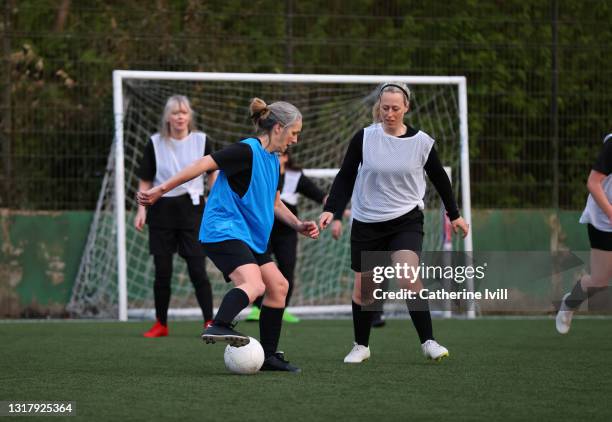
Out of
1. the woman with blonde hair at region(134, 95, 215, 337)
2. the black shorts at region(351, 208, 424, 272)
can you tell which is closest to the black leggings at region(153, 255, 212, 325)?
the woman with blonde hair at region(134, 95, 215, 337)

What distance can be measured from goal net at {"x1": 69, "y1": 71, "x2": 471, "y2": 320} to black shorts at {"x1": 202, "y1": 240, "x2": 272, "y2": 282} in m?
5.15

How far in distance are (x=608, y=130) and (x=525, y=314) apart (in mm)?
2268

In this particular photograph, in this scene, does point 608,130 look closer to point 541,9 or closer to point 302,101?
point 541,9

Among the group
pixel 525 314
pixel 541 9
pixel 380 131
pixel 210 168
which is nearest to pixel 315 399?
pixel 210 168

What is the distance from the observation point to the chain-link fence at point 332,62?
1210 cm

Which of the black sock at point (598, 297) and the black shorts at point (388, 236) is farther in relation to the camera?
the black sock at point (598, 297)

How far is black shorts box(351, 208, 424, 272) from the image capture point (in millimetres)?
7031

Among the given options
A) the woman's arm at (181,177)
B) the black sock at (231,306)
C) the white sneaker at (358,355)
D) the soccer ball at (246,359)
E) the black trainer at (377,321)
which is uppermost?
the woman's arm at (181,177)

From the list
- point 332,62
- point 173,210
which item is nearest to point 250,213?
point 173,210

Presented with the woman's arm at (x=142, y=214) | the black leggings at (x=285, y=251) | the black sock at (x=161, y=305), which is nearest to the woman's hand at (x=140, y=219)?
the woman's arm at (x=142, y=214)

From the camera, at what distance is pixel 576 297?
28.7 ft

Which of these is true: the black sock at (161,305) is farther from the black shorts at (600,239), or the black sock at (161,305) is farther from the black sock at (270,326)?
the black shorts at (600,239)

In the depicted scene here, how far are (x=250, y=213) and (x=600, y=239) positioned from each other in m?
2.88

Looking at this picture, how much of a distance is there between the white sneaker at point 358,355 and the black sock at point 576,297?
226 cm
